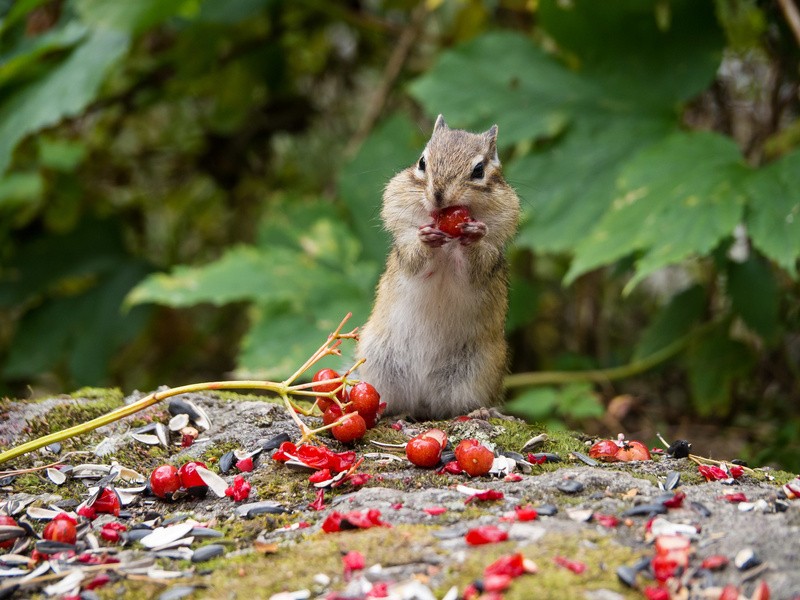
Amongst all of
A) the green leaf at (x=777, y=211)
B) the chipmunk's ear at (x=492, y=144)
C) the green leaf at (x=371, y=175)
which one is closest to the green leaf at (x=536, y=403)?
the green leaf at (x=371, y=175)


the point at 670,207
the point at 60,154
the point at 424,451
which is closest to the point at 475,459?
the point at 424,451

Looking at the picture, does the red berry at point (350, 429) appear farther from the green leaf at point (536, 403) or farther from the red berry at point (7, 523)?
the green leaf at point (536, 403)

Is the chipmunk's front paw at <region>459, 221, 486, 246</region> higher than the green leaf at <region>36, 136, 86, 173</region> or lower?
lower

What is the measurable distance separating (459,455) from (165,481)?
36.3 inches

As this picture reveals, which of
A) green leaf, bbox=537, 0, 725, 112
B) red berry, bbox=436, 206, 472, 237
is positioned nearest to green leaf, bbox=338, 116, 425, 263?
green leaf, bbox=537, 0, 725, 112

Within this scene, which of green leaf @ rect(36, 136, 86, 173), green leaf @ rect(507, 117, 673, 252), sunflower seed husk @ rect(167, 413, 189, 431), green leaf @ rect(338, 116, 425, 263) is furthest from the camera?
green leaf @ rect(36, 136, 86, 173)

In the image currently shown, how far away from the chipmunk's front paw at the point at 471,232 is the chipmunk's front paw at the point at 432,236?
0.07 m

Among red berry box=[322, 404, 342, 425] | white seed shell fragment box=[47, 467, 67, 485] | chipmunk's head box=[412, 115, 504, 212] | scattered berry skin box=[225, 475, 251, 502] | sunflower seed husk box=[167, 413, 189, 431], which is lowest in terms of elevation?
scattered berry skin box=[225, 475, 251, 502]

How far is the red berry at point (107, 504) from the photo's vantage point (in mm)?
2705

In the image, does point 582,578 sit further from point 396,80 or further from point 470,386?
point 396,80

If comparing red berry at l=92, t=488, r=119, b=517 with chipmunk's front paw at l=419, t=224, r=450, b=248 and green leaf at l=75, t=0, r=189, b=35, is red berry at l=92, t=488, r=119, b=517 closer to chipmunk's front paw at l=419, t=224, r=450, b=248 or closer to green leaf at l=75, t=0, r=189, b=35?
chipmunk's front paw at l=419, t=224, r=450, b=248

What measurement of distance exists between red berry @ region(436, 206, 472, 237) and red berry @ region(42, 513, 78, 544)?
1.82 meters

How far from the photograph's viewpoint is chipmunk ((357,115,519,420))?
3.71 metres

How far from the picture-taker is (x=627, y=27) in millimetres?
5555
